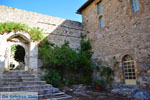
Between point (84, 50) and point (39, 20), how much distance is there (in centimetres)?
424

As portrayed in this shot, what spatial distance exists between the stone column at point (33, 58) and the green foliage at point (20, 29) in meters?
0.48

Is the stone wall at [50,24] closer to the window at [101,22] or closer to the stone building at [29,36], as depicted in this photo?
the stone building at [29,36]

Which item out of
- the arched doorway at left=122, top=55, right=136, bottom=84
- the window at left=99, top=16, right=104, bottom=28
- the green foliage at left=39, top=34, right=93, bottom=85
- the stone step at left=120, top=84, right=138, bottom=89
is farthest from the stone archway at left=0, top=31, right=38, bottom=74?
the arched doorway at left=122, top=55, right=136, bottom=84

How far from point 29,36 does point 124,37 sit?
20.0ft

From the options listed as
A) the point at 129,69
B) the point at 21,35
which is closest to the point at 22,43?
the point at 21,35

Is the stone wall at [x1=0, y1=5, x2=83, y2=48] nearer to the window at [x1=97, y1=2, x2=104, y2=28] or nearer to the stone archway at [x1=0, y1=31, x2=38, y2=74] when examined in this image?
the stone archway at [x1=0, y1=31, x2=38, y2=74]

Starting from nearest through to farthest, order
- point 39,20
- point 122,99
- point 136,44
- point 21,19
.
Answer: point 122,99, point 136,44, point 21,19, point 39,20

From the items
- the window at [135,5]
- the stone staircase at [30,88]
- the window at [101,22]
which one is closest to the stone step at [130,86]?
the stone staircase at [30,88]

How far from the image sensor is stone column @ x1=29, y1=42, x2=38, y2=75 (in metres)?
7.84

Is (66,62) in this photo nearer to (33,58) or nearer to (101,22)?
(33,58)

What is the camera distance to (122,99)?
5391 millimetres

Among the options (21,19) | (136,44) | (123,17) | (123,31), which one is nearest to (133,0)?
(123,17)

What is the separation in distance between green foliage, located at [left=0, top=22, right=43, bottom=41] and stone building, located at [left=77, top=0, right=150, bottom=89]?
4.21m

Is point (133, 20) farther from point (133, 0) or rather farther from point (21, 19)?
point (21, 19)
